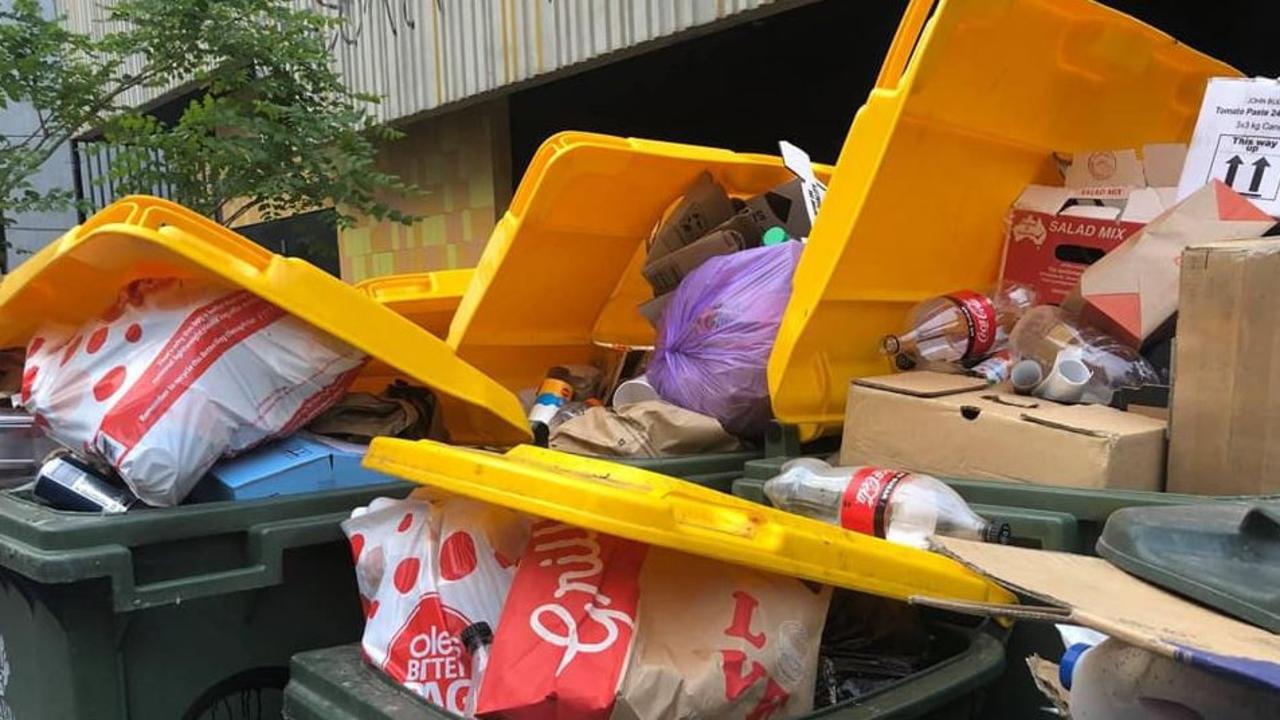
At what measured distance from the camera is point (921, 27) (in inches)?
77.0

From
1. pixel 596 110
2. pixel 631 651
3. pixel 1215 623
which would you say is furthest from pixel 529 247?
pixel 596 110

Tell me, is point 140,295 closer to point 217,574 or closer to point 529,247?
point 217,574

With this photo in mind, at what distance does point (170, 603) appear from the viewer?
1.59 meters

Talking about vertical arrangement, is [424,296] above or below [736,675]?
above

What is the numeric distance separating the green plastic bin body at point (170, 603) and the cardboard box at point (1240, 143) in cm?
188

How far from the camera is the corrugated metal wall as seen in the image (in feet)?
16.0

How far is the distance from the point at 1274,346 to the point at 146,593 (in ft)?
5.94

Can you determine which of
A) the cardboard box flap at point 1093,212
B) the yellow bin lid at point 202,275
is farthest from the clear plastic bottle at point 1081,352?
the yellow bin lid at point 202,275

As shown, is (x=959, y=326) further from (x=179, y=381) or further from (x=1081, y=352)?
(x=179, y=381)

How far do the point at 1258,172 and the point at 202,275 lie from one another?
2.13 metres

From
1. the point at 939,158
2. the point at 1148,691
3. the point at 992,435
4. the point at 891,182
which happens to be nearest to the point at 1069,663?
the point at 1148,691

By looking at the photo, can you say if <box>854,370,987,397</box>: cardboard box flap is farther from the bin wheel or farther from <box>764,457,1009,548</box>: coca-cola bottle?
the bin wheel

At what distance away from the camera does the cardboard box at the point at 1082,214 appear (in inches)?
87.0

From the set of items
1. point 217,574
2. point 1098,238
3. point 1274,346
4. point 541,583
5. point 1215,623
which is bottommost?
point 217,574
